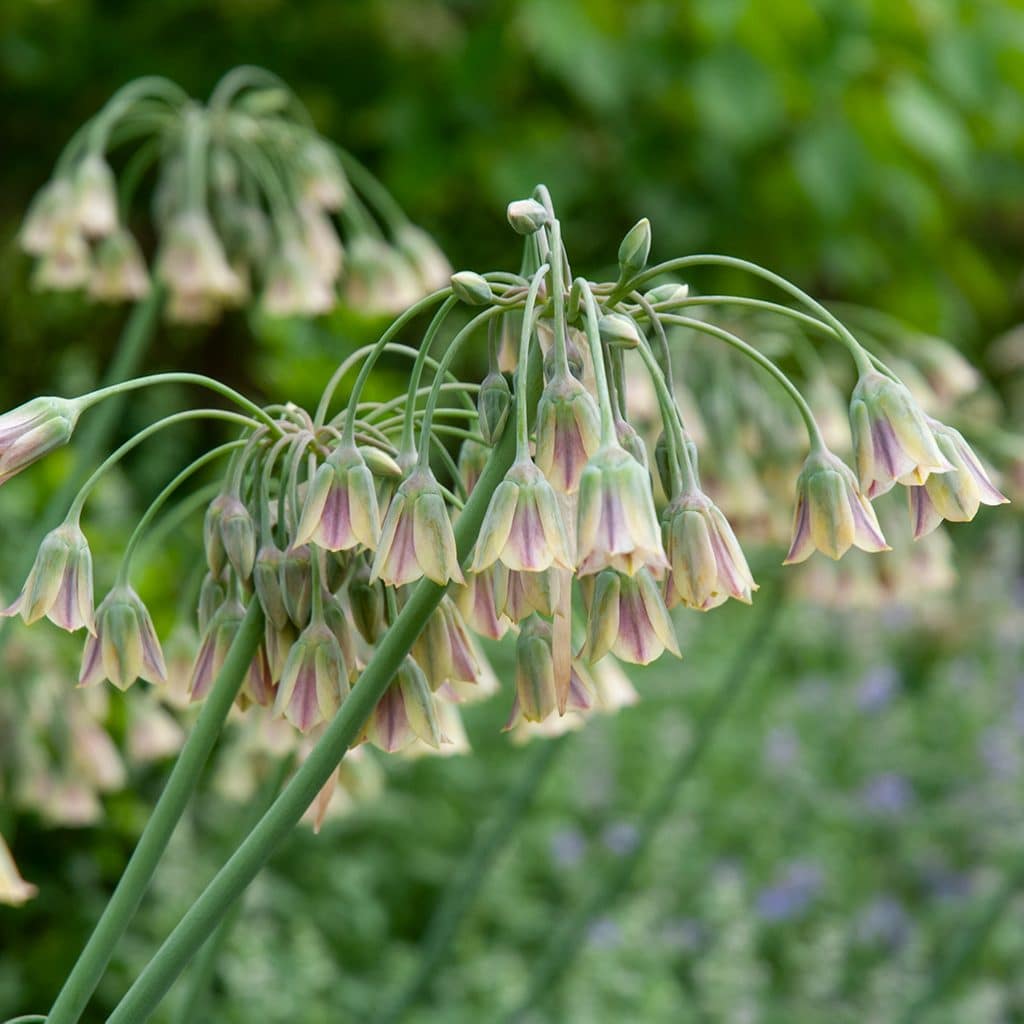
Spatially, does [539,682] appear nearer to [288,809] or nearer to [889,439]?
[288,809]

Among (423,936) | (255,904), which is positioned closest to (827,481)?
(255,904)

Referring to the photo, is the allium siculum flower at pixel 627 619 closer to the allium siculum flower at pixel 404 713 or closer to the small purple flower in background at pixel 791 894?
the allium siculum flower at pixel 404 713

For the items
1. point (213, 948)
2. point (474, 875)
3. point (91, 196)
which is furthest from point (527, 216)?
point (91, 196)

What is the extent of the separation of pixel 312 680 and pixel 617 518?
35cm

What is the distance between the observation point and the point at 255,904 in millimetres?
3875

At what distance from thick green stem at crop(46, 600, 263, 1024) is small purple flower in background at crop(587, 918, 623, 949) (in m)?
2.83

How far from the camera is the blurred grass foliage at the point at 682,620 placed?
3875 millimetres

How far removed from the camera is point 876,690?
5.07 metres

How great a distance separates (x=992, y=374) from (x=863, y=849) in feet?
12.7

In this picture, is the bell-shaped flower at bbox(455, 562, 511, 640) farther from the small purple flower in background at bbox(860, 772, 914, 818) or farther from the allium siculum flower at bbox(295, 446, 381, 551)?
the small purple flower in background at bbox(860, 772, 914, 818)

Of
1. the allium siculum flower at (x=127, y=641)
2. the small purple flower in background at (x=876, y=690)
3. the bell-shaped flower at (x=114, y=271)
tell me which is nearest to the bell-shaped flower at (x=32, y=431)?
the allium siculum flower at (x=127, y=641)

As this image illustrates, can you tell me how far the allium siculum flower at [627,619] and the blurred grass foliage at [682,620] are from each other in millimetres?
2494

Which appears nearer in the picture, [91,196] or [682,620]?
[91,196]

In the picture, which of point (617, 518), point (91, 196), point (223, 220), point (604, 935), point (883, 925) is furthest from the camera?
point (883, 925)
